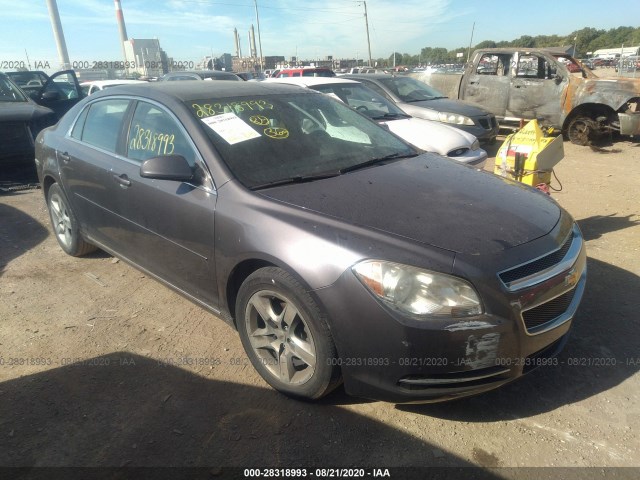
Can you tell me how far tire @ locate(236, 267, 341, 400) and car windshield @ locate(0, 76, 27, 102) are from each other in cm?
698

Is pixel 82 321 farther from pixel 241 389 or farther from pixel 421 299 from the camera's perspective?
pixel 421 299

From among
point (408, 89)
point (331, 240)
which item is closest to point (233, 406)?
point (331, 240)

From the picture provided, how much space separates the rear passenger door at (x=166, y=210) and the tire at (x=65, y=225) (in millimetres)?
1053

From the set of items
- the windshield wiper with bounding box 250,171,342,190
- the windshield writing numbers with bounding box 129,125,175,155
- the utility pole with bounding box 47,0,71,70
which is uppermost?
the utility pole with bounding box 47,0,71,70

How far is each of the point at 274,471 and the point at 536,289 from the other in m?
1.45

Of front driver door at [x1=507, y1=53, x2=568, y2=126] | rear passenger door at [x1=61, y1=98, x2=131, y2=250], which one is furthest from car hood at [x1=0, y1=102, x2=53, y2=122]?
front driver door at [x1=507, y1=53, x2=568, y2=126]

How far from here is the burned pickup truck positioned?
859 centimetres

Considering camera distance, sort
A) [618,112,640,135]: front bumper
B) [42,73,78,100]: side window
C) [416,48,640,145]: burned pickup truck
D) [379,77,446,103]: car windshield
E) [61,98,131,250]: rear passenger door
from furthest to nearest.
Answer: [42,73,78,100]: side window < [379,77,446,103]: car windshield < [416,48,640,145]: burned pickup truck < [618,112,640,135]: front bumper < [61,98,131,250]: rear passenger door

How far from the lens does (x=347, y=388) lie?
7.29 feet

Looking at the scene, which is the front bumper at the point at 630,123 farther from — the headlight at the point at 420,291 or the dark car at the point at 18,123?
the dark car at the point at 18,123

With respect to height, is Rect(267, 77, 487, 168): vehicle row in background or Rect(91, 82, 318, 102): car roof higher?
Rect(91, 82, 318, 102): car roof

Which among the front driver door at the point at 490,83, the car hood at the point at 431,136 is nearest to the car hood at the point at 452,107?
the front driver door at the point at 490,83

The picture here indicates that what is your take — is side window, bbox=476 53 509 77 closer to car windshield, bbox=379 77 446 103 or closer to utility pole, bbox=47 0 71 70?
car windshield, bbox=379 77 446 103

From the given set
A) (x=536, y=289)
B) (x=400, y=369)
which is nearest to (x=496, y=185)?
(x=536, y=289)
